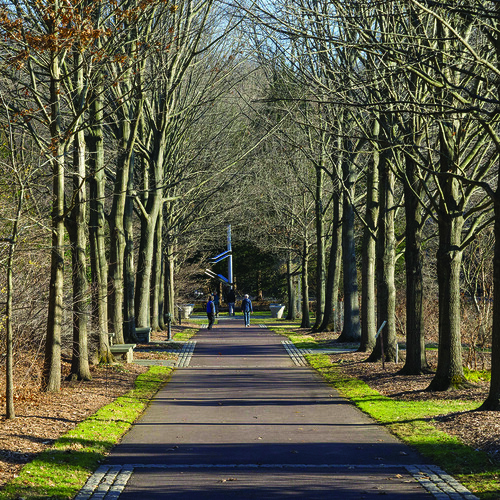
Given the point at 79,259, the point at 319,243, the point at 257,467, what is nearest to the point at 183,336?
the point at 319,243

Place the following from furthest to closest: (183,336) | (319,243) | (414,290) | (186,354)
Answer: (319,243) → (183,336) → (186,354) → (414,290)

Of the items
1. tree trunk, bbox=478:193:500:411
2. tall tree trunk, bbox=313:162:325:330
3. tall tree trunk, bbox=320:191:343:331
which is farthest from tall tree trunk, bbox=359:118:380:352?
tall tree trunk, bbox=313:162:325:330

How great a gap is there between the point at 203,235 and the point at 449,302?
31.0 meters

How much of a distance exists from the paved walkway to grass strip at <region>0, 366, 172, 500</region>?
170 mm

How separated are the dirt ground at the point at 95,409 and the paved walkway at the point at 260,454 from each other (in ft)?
3.01

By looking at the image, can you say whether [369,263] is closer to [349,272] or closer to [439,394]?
[349,272]

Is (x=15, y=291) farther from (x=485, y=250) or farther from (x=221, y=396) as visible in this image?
(x=485, y=250)

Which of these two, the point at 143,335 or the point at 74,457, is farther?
the point at 143,335

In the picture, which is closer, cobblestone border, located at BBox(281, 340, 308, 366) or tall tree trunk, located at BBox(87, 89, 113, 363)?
tall tree trunk, located at BBox(87, 89, 113, 363)

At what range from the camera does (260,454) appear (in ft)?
29.1

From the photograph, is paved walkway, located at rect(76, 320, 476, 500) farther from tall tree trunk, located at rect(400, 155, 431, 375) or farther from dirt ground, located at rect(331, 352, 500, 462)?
tall tree trunk, located at rect(400, 155, 431, 375)

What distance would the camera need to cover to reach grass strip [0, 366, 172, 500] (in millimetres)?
7082

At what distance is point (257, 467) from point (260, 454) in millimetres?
667

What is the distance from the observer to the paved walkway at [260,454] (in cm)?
725
